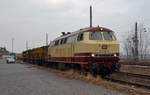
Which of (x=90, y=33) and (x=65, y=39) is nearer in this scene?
(x=90, y=33)

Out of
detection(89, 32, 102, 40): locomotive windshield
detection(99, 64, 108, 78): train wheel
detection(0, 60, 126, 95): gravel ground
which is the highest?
detection(89, 32, 102, 40): locomotive windshield

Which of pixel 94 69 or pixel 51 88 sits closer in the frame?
pixel 51 88

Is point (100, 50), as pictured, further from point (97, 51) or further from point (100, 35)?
point (100, 35)

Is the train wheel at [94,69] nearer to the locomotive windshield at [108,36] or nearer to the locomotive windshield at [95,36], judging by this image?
the locomotive windshield at [95,36]

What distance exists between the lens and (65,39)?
727 inches

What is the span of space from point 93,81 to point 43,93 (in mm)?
4031

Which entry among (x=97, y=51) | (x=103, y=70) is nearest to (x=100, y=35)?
(x=97, y=51)

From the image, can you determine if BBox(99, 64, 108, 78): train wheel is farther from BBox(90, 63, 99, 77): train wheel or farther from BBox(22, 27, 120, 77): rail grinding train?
BBox(90, 63, 99, 77): train wheel

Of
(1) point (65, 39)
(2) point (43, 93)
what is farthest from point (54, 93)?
(1) point (65, 39)

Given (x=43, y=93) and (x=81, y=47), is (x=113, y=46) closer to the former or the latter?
(x=81, y=47)

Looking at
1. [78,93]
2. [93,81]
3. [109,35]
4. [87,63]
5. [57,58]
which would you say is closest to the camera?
[78,93]

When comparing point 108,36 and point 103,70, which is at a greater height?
point 108,36

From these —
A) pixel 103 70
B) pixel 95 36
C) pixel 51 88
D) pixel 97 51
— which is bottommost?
pixel 51 88

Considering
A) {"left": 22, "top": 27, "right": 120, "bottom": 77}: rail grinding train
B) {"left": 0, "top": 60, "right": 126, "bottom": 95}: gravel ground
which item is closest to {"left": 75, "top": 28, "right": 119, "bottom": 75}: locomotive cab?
{"left": 22, "top": 27, "right": 120, "bottom": 77}: rail grinding train
